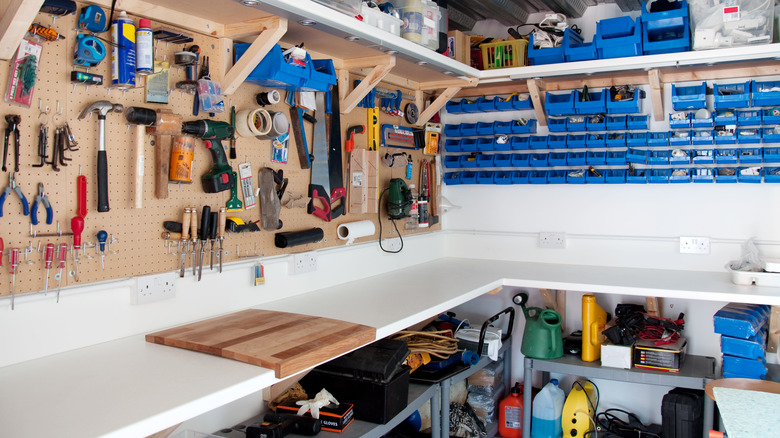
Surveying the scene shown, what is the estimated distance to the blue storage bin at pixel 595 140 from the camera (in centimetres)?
315

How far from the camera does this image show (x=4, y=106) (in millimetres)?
1449

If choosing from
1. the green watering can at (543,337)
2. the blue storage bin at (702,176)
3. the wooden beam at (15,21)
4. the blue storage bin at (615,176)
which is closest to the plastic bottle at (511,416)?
the green watering can at (543,337)

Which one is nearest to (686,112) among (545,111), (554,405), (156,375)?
(545,111)

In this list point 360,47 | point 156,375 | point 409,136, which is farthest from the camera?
point 409,136

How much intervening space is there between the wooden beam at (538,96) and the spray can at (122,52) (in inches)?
83.4

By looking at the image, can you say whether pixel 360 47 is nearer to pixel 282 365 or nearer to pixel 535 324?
pixel 282 365

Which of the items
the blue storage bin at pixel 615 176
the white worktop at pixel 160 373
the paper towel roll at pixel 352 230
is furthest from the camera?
the blue storage bin at pixel 615 176

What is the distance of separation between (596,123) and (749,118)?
713 mm

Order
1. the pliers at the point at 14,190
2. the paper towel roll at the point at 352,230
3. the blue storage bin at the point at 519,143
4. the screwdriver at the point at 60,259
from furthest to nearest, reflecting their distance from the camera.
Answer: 1. the blue storage bin at the point at 519,143
2. the paper towel roll at the point at 352,230
3. the screwdriver at the point at 60,259
4. the pliers at the point at 14,190

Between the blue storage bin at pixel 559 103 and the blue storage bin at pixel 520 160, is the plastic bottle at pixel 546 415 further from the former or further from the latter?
the blue storage bin at pixel 559 103

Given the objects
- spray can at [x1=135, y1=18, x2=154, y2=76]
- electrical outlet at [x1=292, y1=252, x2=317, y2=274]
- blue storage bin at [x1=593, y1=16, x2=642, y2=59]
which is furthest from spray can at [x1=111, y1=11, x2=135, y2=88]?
blue storage bin at [x1=593, y1=16, x2=642, y2=59]

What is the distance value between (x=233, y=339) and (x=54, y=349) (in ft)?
1.54

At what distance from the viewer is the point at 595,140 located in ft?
10.4

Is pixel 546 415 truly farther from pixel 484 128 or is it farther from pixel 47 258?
pixel 47 258
